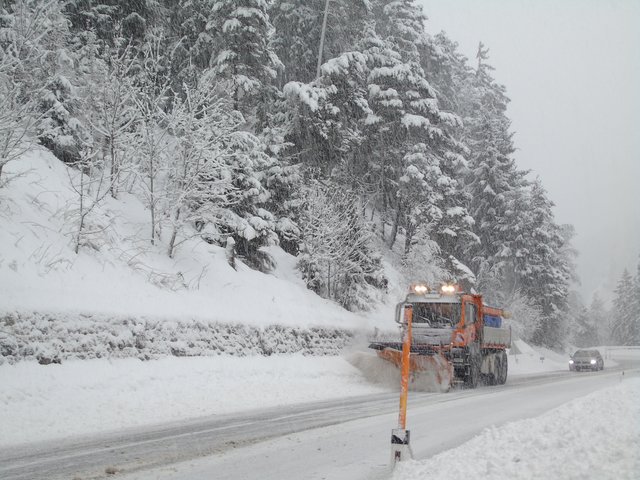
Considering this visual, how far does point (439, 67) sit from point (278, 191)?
2306 cm

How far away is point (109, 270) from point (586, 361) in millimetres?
30407

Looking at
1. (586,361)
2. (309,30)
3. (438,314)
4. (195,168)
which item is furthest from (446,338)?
(309,30)

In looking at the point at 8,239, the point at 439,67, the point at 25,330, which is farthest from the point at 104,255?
the point at 439,67

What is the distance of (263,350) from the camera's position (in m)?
17.2

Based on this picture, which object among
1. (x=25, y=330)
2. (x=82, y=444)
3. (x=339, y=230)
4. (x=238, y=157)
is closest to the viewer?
(x=82, y=444)

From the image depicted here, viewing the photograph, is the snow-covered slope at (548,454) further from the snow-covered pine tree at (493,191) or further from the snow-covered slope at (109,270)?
the snow-covered pine tree at (493,191)

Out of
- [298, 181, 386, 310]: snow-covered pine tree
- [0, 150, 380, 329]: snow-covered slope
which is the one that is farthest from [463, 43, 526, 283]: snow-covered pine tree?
[0, 150, 380, 329]: snow-covered slope

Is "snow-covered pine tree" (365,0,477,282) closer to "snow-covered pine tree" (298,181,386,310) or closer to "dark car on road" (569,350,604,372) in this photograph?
"snow-covered pine tree" (298,181,386,310)

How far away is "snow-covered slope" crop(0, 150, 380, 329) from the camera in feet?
38.7

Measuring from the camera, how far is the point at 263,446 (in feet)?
25.7

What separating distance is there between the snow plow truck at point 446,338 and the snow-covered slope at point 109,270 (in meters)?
4.04

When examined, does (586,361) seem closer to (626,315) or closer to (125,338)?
(125,338)

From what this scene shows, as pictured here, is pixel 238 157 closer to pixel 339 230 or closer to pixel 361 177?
pixel 339 230

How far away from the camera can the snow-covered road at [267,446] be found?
20.9ft
